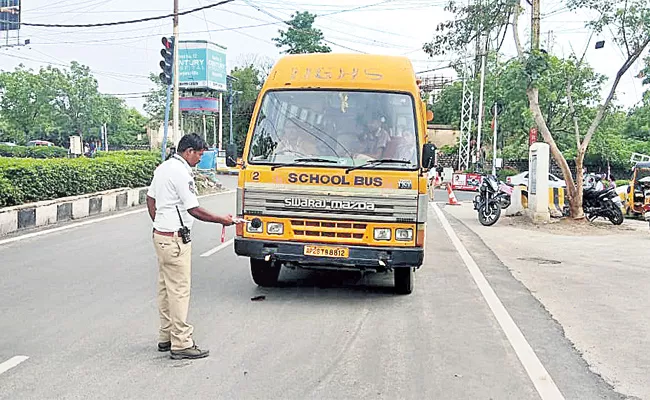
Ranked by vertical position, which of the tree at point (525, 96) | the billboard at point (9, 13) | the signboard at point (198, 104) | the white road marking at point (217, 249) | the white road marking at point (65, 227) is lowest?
the white road marking at point (217, 249)

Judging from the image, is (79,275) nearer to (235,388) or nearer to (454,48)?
(235,388)

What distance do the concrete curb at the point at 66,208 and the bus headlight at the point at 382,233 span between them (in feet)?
26.8

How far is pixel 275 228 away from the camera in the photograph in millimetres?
7758

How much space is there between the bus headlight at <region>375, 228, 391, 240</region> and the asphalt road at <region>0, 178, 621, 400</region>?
0.80 m

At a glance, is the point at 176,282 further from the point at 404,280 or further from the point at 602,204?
the point at 602,204

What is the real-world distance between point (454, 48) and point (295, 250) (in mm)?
13209

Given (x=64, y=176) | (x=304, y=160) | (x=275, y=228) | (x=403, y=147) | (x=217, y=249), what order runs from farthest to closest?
(x=64, y=176) → (x=217, y=249) → (x=403, y=147) → (x=304, y=160) → (x=275, y=228)

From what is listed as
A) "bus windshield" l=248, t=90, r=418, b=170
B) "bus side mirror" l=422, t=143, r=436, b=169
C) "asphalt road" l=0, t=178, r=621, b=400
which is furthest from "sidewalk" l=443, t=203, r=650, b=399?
"bus windshield" l=248, t=90, r=418, b=170

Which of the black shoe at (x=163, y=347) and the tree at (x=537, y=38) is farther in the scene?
the tree at (x=537, y=38)

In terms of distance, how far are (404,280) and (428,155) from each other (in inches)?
61.5

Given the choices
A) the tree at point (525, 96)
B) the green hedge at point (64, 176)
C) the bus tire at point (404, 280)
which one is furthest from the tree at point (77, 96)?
the bus tire at point (404, 280)

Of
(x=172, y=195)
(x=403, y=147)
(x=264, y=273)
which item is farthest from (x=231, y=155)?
(x=172, y=195)

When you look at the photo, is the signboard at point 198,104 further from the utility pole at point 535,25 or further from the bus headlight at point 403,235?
the bus headlight at point 403,235

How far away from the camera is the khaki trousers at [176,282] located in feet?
18.9
